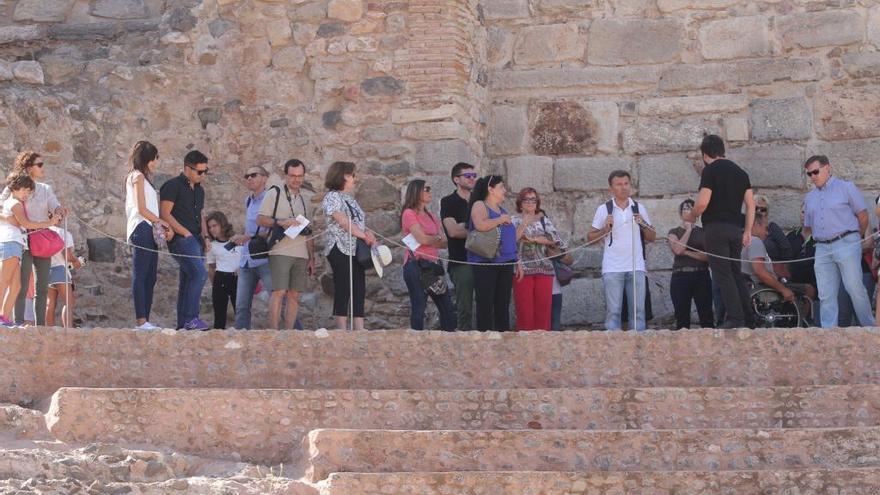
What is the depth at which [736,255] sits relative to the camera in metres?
9.77

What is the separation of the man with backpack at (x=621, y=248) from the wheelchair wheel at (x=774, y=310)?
793 mm

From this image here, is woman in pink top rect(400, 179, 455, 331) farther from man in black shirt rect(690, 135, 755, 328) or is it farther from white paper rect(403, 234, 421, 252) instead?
man in black shirt rect(690, 135, 755, 328)

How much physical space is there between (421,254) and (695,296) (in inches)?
77.2

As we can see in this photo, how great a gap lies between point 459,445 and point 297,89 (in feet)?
16.5

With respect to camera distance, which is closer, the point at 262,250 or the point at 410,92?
the point at 262,250

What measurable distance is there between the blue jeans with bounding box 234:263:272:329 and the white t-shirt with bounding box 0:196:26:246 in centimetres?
172

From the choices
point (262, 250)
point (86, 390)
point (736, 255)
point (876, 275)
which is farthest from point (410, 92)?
point (86, 390)

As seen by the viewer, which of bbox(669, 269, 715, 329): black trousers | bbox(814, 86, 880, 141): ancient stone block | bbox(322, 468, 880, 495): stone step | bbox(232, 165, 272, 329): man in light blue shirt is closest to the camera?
bbox(322, 468, 880, 495): stone step

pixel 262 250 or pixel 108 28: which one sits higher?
pixel 108 28

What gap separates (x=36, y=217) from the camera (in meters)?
9.38

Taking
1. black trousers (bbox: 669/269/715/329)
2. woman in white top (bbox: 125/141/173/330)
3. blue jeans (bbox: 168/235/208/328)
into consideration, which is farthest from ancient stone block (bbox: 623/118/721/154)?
woman in white top (bbox: 125/141/173/330)

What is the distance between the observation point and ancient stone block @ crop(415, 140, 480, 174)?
11336mm

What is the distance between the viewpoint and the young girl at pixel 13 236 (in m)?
9.05

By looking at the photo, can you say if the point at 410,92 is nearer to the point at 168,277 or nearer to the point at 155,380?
the point at 168,277
